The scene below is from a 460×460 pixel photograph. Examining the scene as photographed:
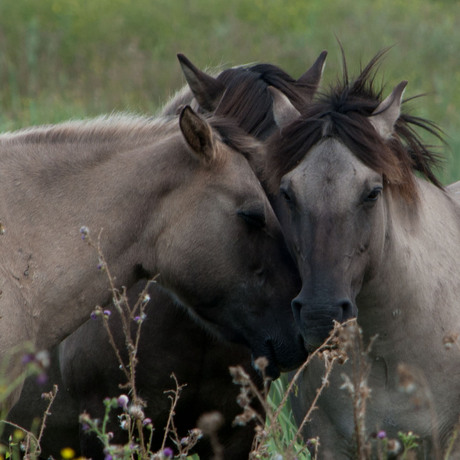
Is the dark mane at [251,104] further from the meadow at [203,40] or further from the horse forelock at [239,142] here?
the meadow at [203,40]

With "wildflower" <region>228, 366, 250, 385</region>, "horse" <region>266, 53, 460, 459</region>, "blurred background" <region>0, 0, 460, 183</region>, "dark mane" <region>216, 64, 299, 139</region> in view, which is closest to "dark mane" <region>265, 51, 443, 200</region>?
"horse" <region>266, 53, 460, 459</region>

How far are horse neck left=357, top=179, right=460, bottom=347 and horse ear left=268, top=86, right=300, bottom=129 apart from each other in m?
0.58

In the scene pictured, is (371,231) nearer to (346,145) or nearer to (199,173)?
(346,145)

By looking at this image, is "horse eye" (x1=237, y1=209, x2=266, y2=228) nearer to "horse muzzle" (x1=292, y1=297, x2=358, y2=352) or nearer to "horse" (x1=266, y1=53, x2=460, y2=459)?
"horse" (x1=266, y1=53, x2=460, y2=459)

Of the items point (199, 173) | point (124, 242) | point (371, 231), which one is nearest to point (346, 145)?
point (371, 231)

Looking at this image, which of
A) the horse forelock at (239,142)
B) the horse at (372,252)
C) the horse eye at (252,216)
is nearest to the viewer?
the horse at (372,252)

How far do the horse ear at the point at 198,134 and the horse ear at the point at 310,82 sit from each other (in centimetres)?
83

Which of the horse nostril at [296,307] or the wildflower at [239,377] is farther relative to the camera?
the horse nostril at [296,307]

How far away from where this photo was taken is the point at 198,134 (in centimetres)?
366

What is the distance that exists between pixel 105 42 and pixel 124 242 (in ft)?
40.8

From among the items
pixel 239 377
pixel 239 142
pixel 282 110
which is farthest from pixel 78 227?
pixel 239 377

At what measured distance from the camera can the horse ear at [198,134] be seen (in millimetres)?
3586

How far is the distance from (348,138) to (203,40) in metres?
12.9

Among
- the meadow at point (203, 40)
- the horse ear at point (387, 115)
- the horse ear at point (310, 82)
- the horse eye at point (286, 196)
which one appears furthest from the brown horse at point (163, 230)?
the meadow at point (203, 40)
